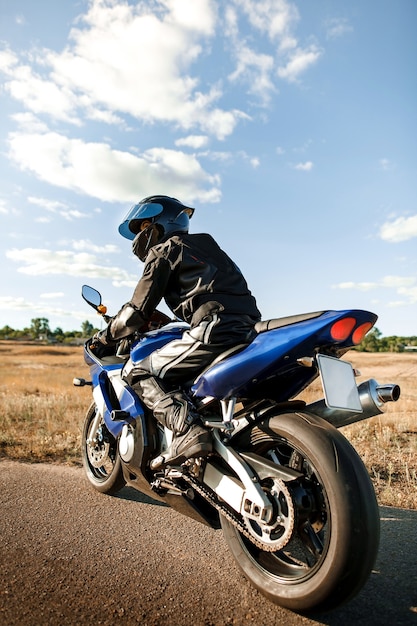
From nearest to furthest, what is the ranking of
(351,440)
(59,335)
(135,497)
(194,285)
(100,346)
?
(194,285)
(135,497)
(100,346)
(351,440)
(59,335)

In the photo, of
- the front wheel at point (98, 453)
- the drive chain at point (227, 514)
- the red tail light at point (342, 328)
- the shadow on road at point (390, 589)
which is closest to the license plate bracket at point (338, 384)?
the red tail light at point (342, 328)

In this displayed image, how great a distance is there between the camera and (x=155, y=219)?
142 inches

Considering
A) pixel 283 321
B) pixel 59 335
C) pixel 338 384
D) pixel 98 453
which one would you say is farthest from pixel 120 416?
pixel 59 335

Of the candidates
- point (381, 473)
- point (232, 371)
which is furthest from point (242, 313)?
point (381, 473)

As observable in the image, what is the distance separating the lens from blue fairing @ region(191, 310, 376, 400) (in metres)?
2.38

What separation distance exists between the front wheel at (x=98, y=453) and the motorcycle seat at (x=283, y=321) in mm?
2056

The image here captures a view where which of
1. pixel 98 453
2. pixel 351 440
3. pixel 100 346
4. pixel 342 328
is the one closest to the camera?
pixel 342 328

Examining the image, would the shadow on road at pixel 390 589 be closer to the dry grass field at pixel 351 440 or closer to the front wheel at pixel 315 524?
the front wheel at pixel 315 524

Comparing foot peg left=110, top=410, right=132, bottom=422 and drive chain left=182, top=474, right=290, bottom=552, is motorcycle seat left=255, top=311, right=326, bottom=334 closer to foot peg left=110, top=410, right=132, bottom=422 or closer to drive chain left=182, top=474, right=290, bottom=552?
drive chain left=182, top=474, right=290, bottom=552

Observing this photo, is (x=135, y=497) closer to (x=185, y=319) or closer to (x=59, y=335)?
(x=185, y=319)

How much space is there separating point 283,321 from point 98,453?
8.37 ft

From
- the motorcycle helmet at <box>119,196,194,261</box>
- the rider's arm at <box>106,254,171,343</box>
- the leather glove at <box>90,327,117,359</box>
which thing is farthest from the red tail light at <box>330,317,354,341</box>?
the leather glove at <box>90,327,117,359</box>

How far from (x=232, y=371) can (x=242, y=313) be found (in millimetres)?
502

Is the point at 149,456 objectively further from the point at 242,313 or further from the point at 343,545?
the point at 343,545
